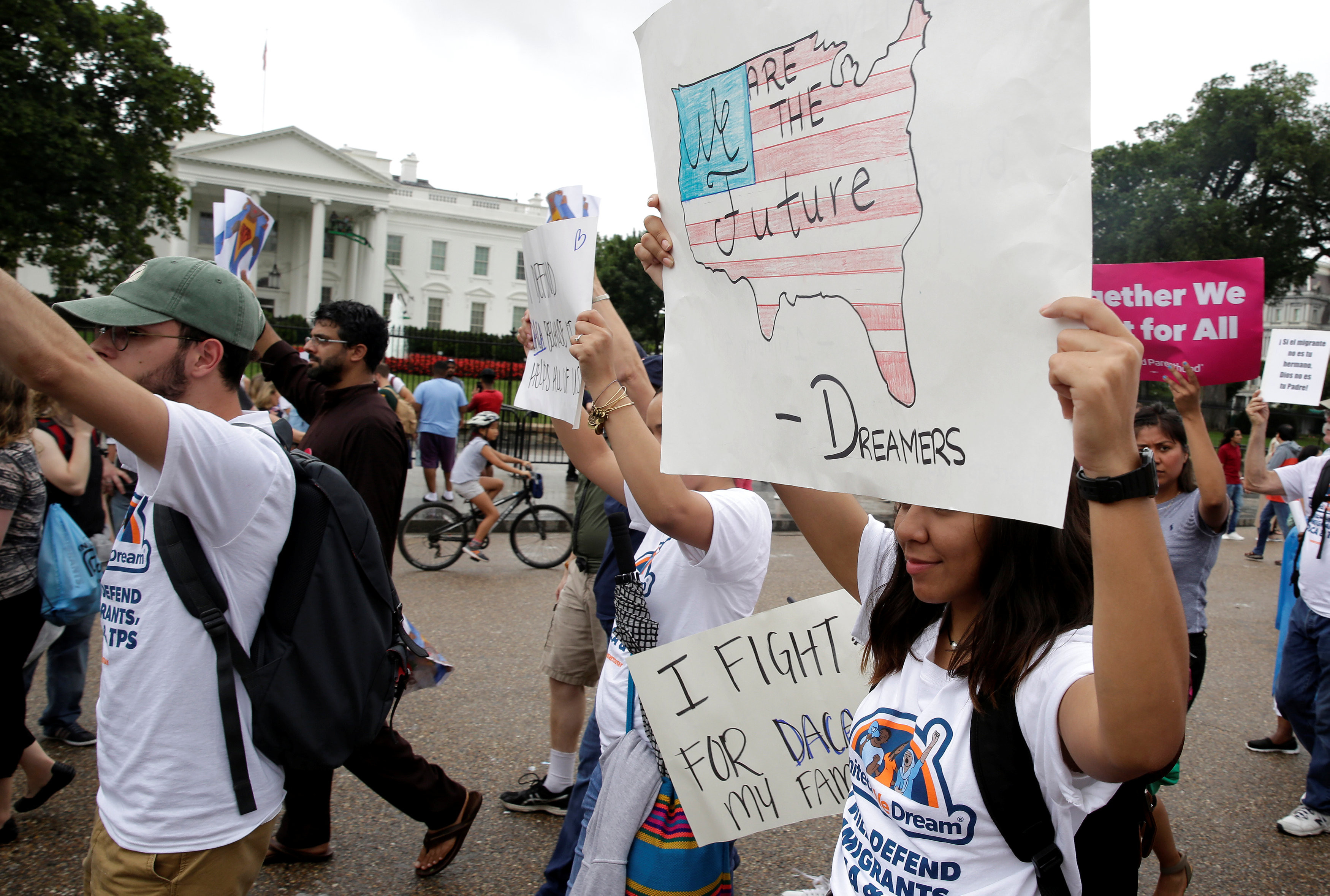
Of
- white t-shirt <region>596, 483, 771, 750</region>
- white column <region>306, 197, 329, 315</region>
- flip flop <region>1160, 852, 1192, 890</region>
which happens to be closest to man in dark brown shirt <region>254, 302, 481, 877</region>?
white t-shirt <region>596, 483, 771, 750</region>

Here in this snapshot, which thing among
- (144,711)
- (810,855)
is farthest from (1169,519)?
(144,711)

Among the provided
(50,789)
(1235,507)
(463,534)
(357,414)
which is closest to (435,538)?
(463,534)

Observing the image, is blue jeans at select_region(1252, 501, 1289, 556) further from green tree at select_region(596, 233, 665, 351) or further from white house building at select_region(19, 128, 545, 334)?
white house building at select_region(19, 128, 545, 334)

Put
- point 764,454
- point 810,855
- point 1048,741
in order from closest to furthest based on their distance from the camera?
1. point 1048,741
2. point 764,454
3. point 810,855

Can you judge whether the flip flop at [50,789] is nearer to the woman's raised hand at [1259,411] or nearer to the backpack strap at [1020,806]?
the backpack strap at [1020,806]

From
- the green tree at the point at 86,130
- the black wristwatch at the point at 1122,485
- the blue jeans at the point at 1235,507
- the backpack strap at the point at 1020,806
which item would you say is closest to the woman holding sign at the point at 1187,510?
the backpack strap at the point at 1020,806

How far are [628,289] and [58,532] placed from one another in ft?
140

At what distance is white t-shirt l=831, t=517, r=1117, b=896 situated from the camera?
1300 millimetres

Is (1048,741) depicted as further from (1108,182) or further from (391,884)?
(1108,182)

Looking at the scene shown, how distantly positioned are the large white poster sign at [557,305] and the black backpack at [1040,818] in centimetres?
128

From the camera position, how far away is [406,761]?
3225 millimetres

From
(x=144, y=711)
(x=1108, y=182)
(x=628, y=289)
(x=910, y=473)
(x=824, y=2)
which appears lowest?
(x=144, y=711)

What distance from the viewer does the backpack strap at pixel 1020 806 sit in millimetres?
1302

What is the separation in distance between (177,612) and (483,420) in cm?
753
